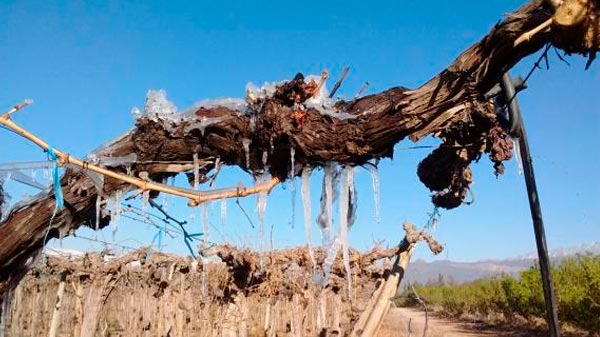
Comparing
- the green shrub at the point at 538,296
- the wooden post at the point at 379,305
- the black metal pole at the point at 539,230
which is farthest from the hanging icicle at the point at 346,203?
the green shrub at the point at 538,296

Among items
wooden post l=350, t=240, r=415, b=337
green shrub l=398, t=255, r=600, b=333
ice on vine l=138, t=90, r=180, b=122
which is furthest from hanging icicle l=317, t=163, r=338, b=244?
green shrub l=398, t=255, r=600, b=333

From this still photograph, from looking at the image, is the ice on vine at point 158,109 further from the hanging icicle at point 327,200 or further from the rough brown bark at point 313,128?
the hanging icicle at point 327,200

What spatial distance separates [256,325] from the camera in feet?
38.4

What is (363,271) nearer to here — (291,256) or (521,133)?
(291,256)

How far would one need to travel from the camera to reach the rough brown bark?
1.37 meters

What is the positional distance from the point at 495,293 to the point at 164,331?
17785mm

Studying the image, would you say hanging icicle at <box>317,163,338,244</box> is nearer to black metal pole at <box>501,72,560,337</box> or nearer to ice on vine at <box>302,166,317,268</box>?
ice on vine at <box>302,166,317,268</box>

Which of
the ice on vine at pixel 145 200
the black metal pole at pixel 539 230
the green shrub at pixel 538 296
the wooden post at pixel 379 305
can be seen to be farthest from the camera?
the green shrub at pixel 538 296

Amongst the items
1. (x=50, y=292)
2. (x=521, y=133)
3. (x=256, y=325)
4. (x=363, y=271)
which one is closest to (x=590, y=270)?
(x=363, y=271)

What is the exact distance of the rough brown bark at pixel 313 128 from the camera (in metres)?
1.37

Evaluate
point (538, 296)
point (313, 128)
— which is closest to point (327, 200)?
point (313, 128)

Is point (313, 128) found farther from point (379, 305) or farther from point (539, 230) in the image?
point (379, 305)

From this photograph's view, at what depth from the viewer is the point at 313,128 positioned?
5.20 ft

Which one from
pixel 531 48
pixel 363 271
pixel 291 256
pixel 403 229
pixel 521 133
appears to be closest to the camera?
pixel 531 48
